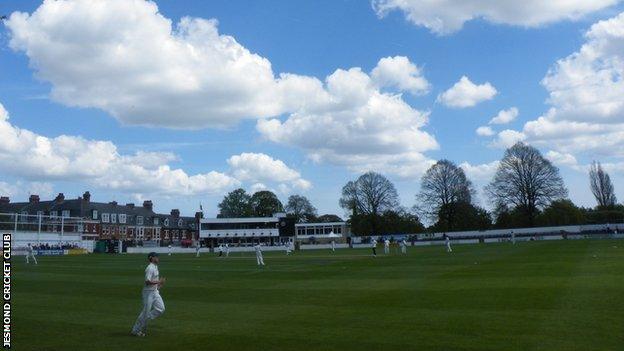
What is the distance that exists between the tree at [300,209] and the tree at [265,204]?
2.97m

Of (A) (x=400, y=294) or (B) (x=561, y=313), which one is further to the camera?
(A) (x=400, y=294)

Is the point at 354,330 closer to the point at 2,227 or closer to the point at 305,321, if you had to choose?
the point at 305,321

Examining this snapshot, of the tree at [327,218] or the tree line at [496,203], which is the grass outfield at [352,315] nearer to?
the tree line at [496,203]

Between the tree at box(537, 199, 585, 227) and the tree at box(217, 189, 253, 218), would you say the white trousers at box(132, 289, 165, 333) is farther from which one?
the tree at box(217, 189, 253, 218)

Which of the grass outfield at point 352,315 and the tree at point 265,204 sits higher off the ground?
the tree at point 265,204

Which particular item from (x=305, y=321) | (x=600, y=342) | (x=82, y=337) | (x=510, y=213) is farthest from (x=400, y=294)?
(x=510, y=213)

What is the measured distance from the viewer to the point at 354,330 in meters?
12.3

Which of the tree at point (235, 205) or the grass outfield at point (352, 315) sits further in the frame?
the tree at point (235, 205)

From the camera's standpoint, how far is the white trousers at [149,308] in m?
12.3

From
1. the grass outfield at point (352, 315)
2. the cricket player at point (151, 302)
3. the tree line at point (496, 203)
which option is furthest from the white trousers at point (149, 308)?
the tree line at point (496, 203)

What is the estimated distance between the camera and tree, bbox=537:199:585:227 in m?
92.2

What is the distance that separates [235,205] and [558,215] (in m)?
84.5

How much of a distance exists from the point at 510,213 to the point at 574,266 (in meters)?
72.0

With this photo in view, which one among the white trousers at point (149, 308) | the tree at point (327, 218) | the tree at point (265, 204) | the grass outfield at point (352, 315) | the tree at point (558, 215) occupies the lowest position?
the grass outfield at point (352, 315)
